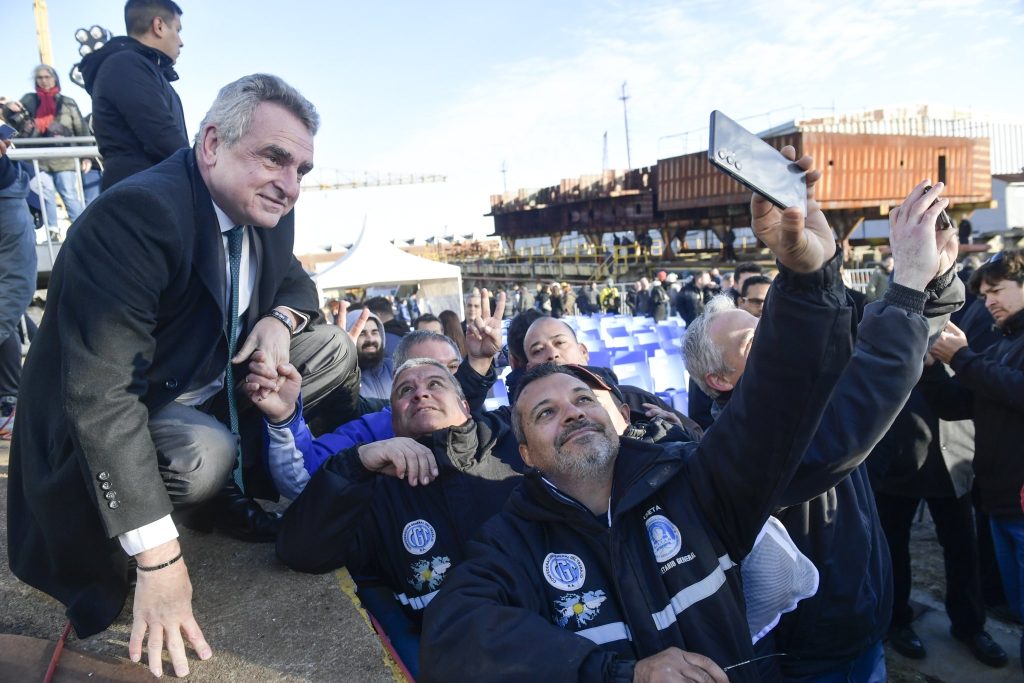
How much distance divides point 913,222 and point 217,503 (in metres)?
2.32

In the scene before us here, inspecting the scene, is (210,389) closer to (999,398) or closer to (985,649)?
(999,398)

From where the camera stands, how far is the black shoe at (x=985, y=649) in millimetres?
3150

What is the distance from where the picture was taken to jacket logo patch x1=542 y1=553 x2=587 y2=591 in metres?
1.61

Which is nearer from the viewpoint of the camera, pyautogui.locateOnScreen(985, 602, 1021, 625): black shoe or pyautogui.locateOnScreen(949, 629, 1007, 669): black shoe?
pyautogui.locateOnScreen(949, 629, 1007, 669): black shoe

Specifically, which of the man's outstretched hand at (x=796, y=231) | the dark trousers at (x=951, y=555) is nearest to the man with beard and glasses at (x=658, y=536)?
the man's outstretched hand at (x=796, y=231)

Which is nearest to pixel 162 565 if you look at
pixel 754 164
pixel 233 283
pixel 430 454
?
pixel 233 283

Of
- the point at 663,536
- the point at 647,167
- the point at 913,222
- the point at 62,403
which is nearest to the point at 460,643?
the point at 663,536

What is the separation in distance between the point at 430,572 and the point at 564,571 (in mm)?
612

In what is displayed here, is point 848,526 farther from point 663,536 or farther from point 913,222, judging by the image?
point 913,222

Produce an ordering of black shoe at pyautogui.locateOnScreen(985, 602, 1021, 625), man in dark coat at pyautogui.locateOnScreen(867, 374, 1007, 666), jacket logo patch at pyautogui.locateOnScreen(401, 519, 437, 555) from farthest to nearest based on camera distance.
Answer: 1. black shoe at pyautogui.locateOnScreen(985, 602, 1021, 625)
2. man in dark coat at pyautogui.locateOnScreen(867, 374, 1007, 666)
3. jacket logo patch at pyautogui.locateOnScreen(401, 519, 437, 555)

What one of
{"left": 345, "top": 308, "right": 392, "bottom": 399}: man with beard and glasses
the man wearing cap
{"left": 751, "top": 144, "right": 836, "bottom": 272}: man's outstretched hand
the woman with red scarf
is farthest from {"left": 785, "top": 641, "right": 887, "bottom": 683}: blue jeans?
the woman with red scarf

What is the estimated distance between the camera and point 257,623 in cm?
182

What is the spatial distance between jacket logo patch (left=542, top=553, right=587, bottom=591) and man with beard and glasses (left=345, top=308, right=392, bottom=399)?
312 centimetres

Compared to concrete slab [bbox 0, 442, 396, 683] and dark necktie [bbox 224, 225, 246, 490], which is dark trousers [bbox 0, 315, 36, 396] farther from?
dark necktie [bbox 224, 225, 246, 490]
